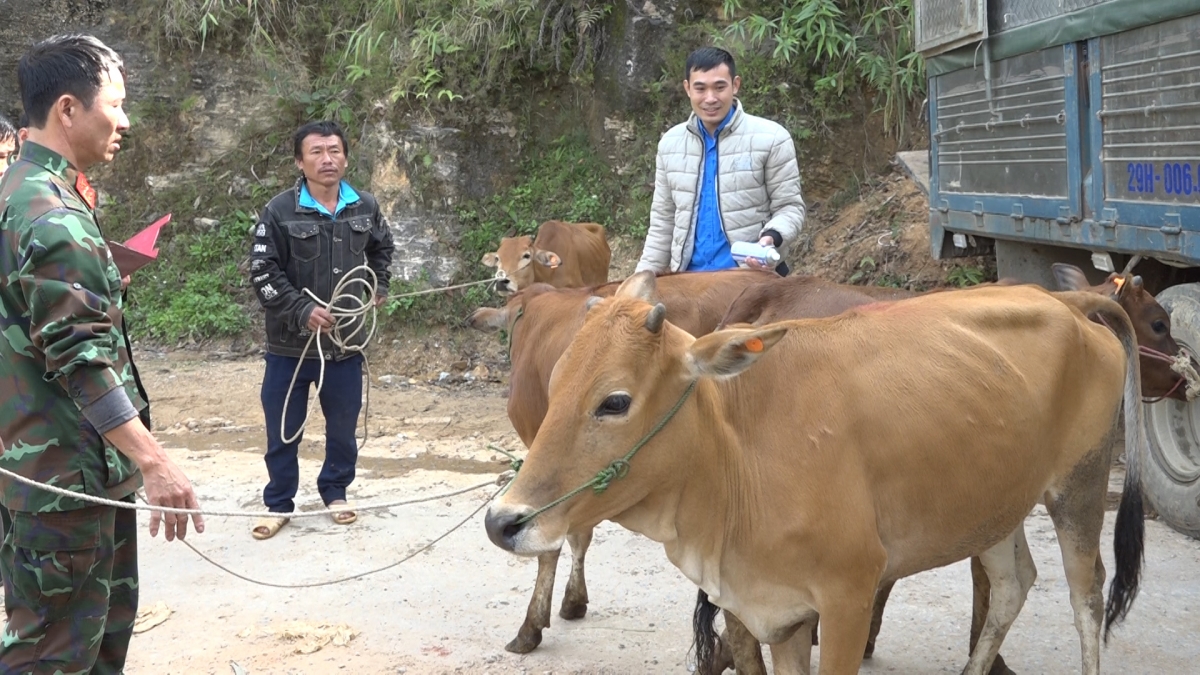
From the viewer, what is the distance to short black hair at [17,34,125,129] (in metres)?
3.13

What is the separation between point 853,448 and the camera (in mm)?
3305

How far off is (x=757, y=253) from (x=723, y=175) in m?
0.54

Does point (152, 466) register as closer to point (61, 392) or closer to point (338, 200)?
point (61, 392)

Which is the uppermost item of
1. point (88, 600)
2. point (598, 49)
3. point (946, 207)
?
point (598, 49)

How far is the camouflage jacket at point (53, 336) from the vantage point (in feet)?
9.70

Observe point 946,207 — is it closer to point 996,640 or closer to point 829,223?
point 829,223

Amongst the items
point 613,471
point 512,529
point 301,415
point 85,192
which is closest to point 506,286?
point 301,415

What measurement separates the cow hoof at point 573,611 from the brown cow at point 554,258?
4107 mm

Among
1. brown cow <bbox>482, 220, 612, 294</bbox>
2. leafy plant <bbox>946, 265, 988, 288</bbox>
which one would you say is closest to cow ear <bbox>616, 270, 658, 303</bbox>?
brown cow <bbox>482, 220, 612, 294</bbox>

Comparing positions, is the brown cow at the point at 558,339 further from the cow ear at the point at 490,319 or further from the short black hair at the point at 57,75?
the short black hair at the point at 57,75

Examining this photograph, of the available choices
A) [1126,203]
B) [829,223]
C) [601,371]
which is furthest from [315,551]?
[829,223]

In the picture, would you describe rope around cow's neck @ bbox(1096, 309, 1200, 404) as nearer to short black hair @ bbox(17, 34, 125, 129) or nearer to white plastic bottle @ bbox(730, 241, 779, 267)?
white plastic bottle @ bbox(730, 241, 779, 267)

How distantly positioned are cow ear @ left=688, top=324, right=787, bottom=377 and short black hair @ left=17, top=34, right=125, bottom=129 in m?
1.83

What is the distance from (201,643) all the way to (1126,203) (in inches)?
188
